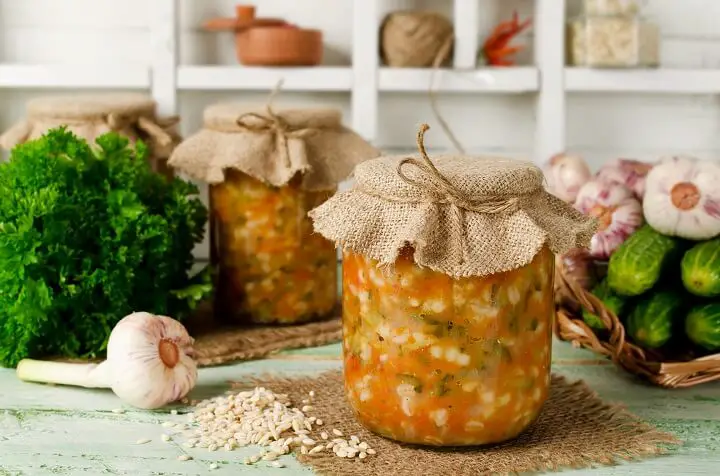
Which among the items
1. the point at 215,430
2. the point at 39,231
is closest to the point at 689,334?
the point at 215,430

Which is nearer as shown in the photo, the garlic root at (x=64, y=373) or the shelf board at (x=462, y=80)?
the garlic root at (x=64, y=373)

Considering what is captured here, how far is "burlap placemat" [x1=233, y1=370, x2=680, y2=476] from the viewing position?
1.02m

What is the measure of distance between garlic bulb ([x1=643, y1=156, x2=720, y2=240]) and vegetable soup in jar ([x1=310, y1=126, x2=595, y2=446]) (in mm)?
269

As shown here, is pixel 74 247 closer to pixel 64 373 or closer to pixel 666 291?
pixel 64 373

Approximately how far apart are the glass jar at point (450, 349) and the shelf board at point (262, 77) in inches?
39.7

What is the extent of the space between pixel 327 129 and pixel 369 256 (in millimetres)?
582

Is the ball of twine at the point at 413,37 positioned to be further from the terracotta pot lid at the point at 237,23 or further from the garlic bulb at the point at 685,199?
the garlic bulb at the point at 685,199

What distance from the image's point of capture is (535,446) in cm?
108

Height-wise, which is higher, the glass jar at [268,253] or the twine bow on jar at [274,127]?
the twine bow on jar at [274,127]

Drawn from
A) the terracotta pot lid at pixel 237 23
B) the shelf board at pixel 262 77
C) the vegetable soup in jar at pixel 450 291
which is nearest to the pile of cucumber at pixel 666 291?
the vegetable soup in jar at pixel 450 291

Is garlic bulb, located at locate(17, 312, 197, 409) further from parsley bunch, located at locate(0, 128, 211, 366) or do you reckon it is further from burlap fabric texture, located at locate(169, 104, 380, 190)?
burlap fabric texture, located at locate(169, 104, 380, 190)

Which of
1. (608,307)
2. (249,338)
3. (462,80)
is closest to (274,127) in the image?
(249,338)

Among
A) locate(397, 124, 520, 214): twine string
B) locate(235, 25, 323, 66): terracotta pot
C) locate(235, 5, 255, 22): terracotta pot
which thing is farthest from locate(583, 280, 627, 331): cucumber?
locate(235, 5, 255, 22): terracotta pot

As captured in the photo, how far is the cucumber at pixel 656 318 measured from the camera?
127 cm
